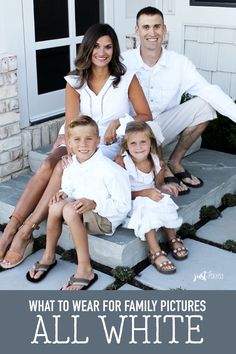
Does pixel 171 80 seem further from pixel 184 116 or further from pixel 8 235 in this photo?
pixel 8 235

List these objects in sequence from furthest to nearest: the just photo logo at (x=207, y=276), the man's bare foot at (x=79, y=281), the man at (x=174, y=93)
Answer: the man at (x=174, y=93) → the just photo logo at (x=207, y=276) → the man's bare foot at (x=79, y=281)

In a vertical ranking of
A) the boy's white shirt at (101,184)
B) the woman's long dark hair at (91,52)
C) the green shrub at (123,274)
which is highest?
the woman's long dark hair at (91,52)

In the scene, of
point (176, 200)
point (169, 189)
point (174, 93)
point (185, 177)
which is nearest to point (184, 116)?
point (174, 93)

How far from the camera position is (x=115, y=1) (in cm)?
428

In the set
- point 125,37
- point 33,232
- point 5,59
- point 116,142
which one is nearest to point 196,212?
point 116,142

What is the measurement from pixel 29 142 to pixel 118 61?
1010 millimetres

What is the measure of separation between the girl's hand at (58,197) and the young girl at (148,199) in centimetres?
35

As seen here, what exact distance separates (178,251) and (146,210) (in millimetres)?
289

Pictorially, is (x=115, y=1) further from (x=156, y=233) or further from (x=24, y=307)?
(x=24, y=307)

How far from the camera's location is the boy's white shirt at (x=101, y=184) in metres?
2.75

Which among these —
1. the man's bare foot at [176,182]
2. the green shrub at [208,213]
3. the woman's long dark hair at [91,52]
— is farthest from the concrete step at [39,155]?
the woman's long dark hair at [91,52]

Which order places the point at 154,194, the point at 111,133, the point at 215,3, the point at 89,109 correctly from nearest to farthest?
the point at 154,194 < the point at 111,133 < the point at 89,109 < the point at 215,3

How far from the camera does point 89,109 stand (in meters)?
3.16

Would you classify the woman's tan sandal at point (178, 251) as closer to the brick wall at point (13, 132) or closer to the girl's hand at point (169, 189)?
the girl's hand at point (169, 189)
